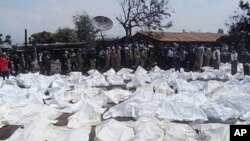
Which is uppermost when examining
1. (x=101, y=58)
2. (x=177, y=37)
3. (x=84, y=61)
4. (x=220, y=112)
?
(x=177, y=37)

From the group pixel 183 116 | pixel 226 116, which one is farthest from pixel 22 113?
pixel 226 116

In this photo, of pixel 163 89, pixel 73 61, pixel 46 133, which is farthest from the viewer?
pixel 73 61

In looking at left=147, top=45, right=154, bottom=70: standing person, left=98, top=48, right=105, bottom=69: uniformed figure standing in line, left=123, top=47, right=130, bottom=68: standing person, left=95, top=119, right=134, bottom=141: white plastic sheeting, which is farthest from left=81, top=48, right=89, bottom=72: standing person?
left=95, top=119, right=134, bottom=141: white plastic sheeting

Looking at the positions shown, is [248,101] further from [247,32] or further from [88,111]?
[247,32]

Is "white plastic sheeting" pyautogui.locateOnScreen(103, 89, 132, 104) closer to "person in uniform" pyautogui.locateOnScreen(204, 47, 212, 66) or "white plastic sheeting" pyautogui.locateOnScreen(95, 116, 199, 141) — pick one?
"white plastic sheeting" pyautogui.locateOnScreen(95, 116, 199, 141)

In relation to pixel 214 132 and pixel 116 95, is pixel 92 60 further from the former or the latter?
Answer: pixel 214 132

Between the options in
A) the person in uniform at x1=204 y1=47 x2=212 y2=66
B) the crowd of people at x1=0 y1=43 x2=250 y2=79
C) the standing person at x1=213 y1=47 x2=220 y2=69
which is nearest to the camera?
the standing person at x1=213 y1=47 x2=220 y2=69

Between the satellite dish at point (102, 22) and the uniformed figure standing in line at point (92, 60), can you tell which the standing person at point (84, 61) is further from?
the satellite dish at point (102, 22)

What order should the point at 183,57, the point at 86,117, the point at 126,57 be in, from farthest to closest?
1. the point at 126,57
2. the point at 183,57
3. the point at 86,117

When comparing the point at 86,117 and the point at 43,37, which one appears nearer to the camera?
the point at 86,117

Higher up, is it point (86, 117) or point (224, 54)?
point (224, 54)

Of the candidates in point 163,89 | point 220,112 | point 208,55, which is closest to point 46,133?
point 220,112

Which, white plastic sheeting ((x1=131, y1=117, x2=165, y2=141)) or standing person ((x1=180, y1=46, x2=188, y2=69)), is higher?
standing person ((x1=180, y1=46, x2=188, y2=69))

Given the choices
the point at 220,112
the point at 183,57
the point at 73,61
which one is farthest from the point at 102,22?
the point at 220,112
